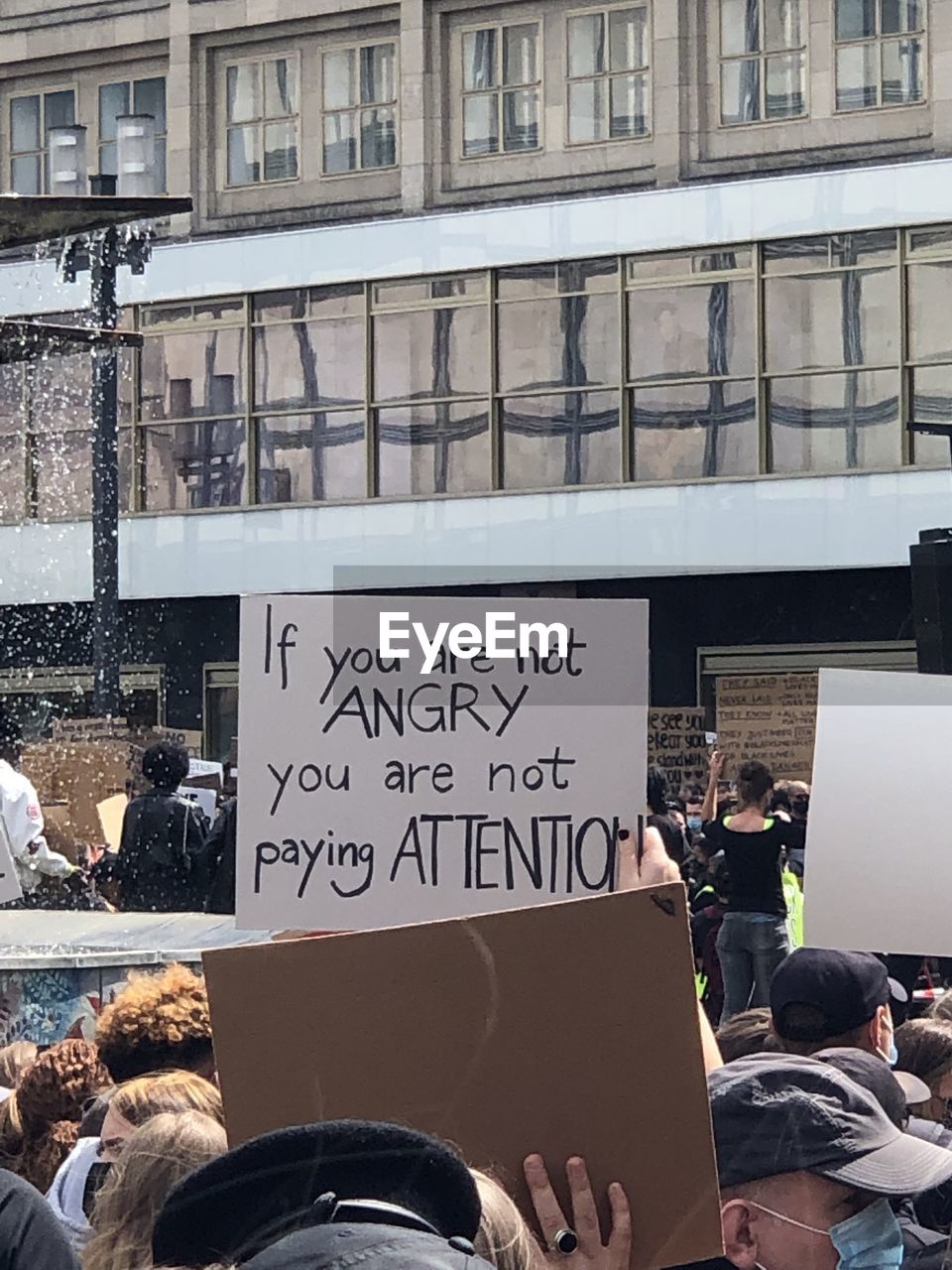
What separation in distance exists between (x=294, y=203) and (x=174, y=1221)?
78.4ft

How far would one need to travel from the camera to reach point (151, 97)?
2633 cm

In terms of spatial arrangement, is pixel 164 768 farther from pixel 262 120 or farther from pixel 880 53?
pixel 262 120

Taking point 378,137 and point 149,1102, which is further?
point 378,137

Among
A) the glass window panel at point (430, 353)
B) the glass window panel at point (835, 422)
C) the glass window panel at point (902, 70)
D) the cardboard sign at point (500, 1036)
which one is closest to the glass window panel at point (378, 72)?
the glass window panel at point (430, 353)

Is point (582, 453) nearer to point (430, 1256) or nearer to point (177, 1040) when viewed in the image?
point (177, 1040)

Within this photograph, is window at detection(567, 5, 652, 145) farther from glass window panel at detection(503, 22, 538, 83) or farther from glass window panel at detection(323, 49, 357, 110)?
glass window panel at detection(323, 49, 357, 110)

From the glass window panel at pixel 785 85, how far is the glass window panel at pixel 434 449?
403 centimetres

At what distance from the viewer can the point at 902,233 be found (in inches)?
867

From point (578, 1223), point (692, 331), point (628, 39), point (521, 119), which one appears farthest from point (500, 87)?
point (578, 1223)

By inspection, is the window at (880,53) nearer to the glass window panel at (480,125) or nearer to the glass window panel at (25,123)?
the glass window panel at (480,125)

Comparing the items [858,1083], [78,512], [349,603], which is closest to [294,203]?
[78,512]

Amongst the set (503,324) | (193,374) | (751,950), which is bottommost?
(751,950)

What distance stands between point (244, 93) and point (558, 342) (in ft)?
15.9

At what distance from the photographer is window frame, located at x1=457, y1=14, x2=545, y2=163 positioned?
24281mm
